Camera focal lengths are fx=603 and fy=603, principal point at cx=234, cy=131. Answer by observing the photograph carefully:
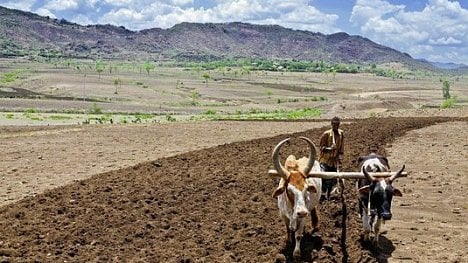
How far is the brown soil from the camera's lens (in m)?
9.12

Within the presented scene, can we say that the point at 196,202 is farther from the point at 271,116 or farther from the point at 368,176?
the point at 271,116

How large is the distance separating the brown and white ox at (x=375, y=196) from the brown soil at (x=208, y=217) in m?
0.40

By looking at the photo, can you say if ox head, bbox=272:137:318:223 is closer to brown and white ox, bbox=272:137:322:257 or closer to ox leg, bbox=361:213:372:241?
brown and white ox, bbox=272:137:322:257

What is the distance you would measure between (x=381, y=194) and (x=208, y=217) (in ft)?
11.6

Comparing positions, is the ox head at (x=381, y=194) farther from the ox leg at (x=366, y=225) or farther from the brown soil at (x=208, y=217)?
the brown soil at (x=208, y=217)

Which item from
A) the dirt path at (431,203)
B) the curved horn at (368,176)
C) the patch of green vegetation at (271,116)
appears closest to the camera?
the curved horn at (368,176)

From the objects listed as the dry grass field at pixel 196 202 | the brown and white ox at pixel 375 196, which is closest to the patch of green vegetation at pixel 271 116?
the dry grass field at pixel 196 202

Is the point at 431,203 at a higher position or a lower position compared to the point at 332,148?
lower

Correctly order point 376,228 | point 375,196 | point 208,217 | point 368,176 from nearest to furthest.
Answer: point 375,196 < point 368,176 < point 376,228 < point 208,217

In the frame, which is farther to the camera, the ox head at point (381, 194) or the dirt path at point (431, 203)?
the dirt path at point (431, 203)

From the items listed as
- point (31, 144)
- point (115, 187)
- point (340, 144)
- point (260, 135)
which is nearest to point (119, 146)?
point (31, 144)

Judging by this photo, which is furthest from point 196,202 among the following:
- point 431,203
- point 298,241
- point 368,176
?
point 431,203

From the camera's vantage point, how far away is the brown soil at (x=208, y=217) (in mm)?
9125

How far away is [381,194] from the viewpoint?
28.5 feet
